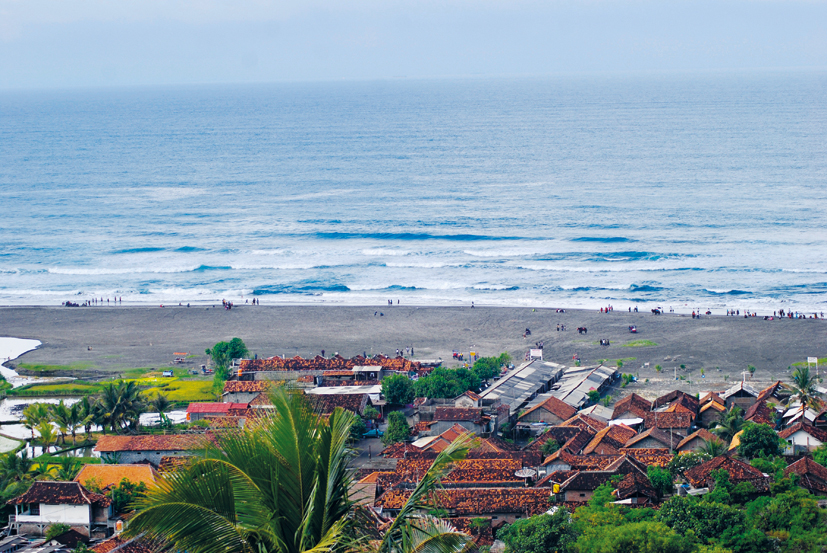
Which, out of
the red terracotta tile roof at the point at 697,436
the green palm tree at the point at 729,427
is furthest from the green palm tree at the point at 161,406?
the green palm tree at the point at 729,427

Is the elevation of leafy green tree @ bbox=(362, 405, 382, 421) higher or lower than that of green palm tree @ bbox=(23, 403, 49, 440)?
lower

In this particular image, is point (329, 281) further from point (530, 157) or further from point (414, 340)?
point (530, 157)

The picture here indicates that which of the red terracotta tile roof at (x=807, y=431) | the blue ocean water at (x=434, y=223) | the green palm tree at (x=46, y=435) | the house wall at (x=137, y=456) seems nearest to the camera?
the red terracotta tile roof at (x=807, y=431)

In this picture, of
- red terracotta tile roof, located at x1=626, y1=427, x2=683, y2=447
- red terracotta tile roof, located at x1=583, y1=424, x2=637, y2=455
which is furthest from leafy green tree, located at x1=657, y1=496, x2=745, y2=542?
red terracotta tile roof, located at x1=626, y1=427, x2=683, y2=447

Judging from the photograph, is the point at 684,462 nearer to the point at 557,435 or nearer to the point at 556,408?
the point at 557,435

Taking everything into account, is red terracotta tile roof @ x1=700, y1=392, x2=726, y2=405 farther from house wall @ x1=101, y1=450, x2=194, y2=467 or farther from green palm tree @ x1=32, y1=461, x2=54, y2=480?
green palm tree @ x1=32, y1=461, x2=54, y2=480

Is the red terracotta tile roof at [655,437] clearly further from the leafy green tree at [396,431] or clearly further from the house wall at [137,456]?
the house wall at [137,456]

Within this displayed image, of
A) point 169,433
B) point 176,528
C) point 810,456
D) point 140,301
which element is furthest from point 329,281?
point 176,528
